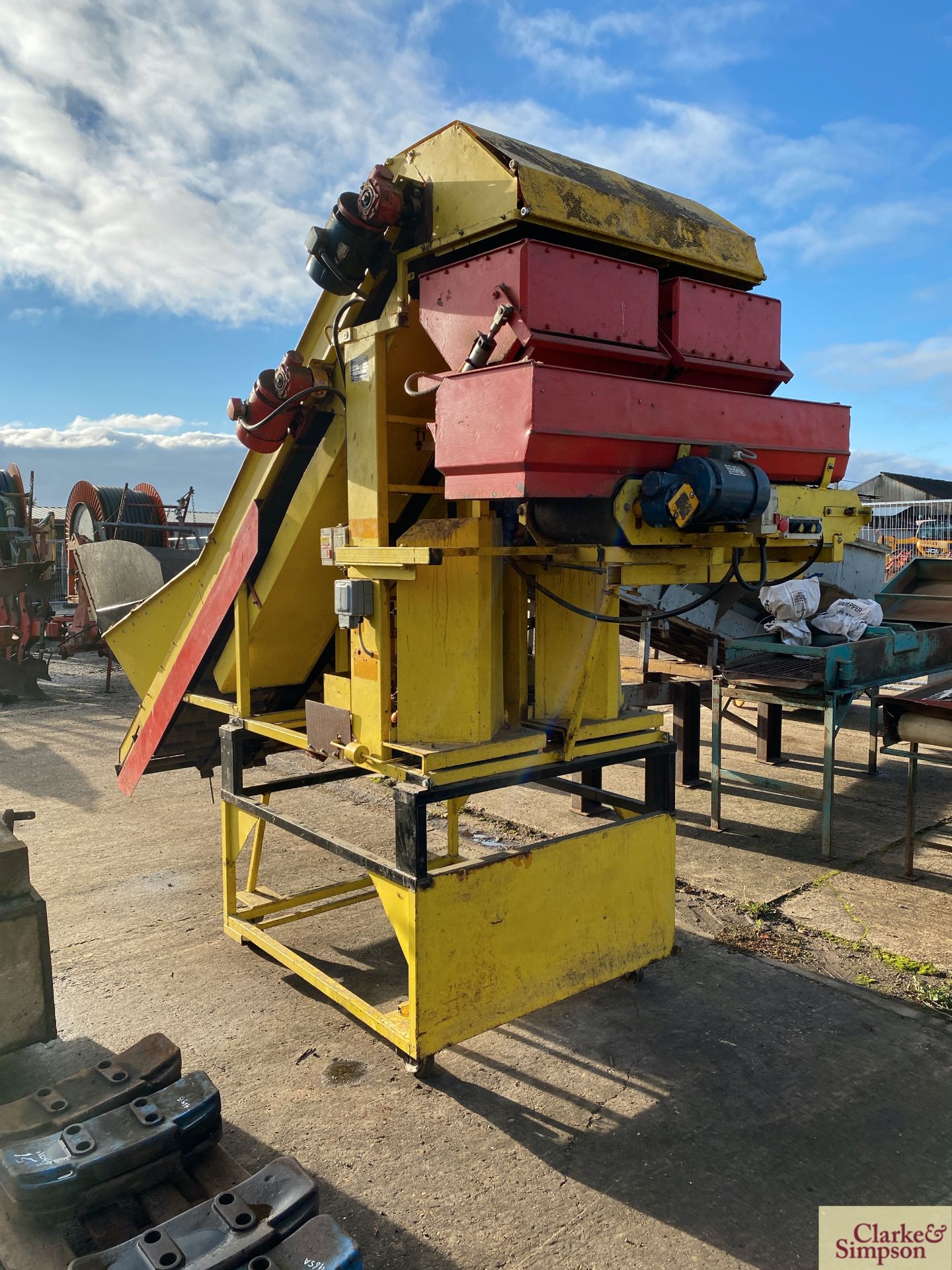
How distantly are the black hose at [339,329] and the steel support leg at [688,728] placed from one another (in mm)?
3735

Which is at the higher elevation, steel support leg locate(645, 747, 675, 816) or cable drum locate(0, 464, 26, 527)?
cable drum locate(0, 464, 26, 527)

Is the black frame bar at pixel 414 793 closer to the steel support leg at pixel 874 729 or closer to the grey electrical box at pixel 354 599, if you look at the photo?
the grey electrical box at pixel 354 599

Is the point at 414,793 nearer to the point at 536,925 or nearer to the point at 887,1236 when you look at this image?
the point at 536,925

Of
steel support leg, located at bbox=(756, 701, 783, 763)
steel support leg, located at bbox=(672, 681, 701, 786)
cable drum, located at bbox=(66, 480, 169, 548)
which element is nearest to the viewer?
steel support leg, located at bbox=(672, 681, 701, 786)

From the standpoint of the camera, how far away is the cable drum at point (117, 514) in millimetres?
12430

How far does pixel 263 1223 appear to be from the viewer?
5.17 ft

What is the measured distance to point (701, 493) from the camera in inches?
101

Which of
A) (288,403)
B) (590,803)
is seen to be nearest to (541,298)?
(288,403)

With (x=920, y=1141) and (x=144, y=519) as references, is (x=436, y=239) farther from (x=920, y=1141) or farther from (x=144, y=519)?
(x=144, y=519)

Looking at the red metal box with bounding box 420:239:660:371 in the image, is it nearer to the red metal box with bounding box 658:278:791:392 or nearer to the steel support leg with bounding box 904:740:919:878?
the red metal box with bounding box 658:278:791:392

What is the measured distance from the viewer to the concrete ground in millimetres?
2412

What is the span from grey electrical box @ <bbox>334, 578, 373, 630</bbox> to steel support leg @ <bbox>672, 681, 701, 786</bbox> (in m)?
3.56

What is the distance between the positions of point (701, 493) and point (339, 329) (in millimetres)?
1471

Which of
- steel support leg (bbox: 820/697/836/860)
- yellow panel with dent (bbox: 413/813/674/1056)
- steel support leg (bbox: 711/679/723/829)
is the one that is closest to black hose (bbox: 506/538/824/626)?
yellow panel with dent (bbox: 413/813/674/1056)
